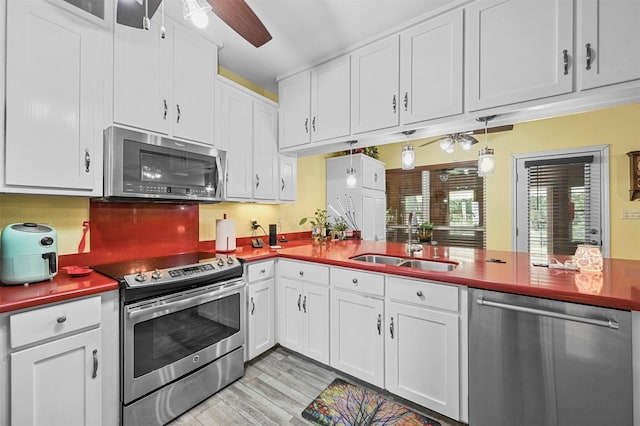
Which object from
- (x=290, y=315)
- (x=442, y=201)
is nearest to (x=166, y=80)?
(x=290, y=315)

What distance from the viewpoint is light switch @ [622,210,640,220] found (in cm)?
324

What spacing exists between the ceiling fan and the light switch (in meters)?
4.55

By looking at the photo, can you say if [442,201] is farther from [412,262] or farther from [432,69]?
[432,69]

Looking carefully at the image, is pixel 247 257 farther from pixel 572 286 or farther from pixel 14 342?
pixel 572 286

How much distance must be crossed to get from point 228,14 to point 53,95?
44.2 inches

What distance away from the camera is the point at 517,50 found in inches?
67.6

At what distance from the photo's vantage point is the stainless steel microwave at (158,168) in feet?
5.52

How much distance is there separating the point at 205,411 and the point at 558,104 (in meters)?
3.01

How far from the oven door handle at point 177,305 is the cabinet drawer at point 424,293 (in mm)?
1221

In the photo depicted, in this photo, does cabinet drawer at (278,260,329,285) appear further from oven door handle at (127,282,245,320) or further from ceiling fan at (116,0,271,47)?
ceiling fan at (116,0,271,47)

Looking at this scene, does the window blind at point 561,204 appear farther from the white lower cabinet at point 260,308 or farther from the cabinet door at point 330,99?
the white lower cabinet at point 260,308

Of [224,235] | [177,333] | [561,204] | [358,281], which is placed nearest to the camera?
[177,333]

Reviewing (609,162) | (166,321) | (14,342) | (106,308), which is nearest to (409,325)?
(166,321)

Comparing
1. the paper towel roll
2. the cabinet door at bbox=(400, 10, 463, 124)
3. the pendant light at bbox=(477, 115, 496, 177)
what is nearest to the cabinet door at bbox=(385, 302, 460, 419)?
the pendant light at bbox=(477, 115, 496, 177)
